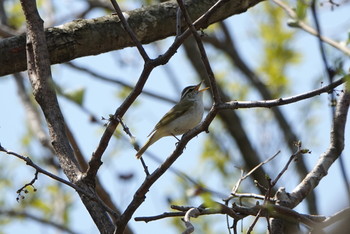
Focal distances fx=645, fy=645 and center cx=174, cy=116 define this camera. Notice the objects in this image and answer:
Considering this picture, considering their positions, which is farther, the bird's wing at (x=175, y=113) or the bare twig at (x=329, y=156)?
the bird's wing at (x=175, y=113)

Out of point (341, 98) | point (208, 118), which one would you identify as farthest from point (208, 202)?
point (341, 98)

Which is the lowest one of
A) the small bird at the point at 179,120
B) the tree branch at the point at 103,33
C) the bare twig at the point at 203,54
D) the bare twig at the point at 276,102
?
the bare twig at the point at 276,102

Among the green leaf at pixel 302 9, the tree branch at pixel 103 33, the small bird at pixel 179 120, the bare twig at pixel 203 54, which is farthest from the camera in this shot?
the small bird at pixel 179 120

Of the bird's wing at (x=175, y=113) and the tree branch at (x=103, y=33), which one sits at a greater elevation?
the bird's wing at (x=175, y=113)

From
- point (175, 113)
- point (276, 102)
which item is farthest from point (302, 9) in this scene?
point (175, 113)

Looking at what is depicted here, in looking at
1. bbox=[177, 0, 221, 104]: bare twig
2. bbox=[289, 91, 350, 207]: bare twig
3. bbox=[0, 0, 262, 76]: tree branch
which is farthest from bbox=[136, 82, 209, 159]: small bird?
bbox=[177, 0, 221, 104]: bare twig

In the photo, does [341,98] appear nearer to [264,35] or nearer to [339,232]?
[339,232]

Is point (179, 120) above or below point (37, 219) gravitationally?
below

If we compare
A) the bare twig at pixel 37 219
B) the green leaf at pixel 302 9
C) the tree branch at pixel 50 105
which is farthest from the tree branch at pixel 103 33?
the bare twig at pixel 37 219

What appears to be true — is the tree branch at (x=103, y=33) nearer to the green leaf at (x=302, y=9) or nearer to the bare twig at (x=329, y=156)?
the bare twig at (x=329, y=156)

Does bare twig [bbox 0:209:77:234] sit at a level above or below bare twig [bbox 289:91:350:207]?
above

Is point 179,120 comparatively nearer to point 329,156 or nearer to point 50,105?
point 329,156

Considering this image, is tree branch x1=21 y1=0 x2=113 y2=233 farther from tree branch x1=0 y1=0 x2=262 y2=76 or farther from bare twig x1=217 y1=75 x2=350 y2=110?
bare twig x1=217 y1=75 x2=350 y2=110

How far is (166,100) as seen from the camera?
7.39 m
